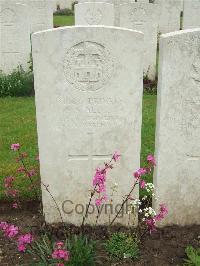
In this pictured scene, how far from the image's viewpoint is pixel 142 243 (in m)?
4.25

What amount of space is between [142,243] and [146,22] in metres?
7.60

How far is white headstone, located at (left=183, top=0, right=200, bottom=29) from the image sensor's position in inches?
567

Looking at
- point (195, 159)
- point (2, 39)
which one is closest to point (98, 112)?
point (195, 159)

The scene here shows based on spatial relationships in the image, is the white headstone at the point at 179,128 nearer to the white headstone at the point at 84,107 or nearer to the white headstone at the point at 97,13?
the white headstone at the point at 84,107

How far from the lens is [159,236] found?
439 centimetres

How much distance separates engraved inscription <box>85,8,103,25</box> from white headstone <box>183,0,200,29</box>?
4650 mm

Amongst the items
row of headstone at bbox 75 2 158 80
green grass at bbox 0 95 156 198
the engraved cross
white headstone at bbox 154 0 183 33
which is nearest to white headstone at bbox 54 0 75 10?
white headstone at bbox 154 0 183 33

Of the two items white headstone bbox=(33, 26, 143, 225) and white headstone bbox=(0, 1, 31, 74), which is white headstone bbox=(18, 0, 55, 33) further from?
white headstone bbox=(33, 26, 143, 225)

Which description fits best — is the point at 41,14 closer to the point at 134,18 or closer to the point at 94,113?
the point at 134,18

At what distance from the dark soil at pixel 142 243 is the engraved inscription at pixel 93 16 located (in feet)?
24.0

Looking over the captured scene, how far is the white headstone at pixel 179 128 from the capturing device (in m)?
3.92

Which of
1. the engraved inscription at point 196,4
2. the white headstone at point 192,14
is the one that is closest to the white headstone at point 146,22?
the white headstone at point 192,14

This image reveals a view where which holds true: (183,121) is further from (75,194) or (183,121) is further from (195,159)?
(75,194)

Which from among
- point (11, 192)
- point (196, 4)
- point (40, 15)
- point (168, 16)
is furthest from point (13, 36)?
point (168, 16)
